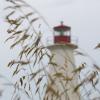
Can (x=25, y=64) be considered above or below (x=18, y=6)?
below

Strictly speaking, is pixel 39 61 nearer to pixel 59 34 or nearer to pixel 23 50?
pixel 23 50

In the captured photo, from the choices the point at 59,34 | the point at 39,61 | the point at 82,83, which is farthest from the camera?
the point at 59,34

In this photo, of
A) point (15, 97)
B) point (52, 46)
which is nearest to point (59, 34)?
point (52, 46)

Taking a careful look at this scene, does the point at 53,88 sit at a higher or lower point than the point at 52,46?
higher

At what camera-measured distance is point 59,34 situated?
18.7 metres

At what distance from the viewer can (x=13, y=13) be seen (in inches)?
122

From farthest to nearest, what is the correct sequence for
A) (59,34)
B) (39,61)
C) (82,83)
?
(59,34)
(39,61)
(82,83)

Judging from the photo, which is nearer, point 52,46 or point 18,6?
point 18,6

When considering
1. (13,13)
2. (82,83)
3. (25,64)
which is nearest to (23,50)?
(25,64)

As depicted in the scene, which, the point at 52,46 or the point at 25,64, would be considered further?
the point at 52,46

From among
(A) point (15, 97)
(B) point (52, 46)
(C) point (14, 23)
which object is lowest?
(B) point (52, 46)

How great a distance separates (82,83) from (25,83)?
52 cm

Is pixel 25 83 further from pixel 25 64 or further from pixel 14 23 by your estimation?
pixel 14 23

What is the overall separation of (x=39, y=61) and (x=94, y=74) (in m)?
0.47
